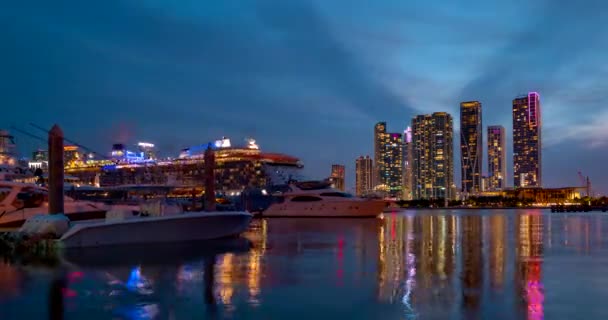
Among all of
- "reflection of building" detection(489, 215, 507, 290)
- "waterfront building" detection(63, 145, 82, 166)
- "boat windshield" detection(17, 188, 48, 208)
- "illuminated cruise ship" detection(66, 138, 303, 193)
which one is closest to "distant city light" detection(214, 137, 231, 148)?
"illuminated cruise ship" detection(66, 138, 303, 193)

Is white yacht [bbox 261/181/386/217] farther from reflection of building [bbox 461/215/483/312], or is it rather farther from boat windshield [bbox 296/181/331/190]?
reflection of building [bbox 461/215/483/312]

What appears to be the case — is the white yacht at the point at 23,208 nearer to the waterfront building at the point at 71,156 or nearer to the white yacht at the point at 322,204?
the white yacht at the point at 322,204

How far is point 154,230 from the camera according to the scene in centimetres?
2577

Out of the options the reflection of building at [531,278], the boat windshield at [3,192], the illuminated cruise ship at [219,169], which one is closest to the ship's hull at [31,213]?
the boat windshield at [3,192]

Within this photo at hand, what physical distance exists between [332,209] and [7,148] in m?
34.1

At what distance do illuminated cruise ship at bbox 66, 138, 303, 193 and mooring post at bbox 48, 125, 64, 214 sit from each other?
65.1 m

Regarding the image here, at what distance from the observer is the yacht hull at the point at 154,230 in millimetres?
23969

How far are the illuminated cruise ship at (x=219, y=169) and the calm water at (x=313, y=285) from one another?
7194 centimetres

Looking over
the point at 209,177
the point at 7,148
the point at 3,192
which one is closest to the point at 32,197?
the point at 3,192

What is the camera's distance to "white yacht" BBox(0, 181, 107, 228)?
31.5m

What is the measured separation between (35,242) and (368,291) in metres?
16.1

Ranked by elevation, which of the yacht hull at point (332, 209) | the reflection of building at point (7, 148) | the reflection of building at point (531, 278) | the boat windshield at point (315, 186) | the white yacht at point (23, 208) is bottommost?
the yacht hull at point (332, 209)

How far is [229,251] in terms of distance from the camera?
22797mm

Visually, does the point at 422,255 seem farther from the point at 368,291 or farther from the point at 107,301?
the point at 107,301
